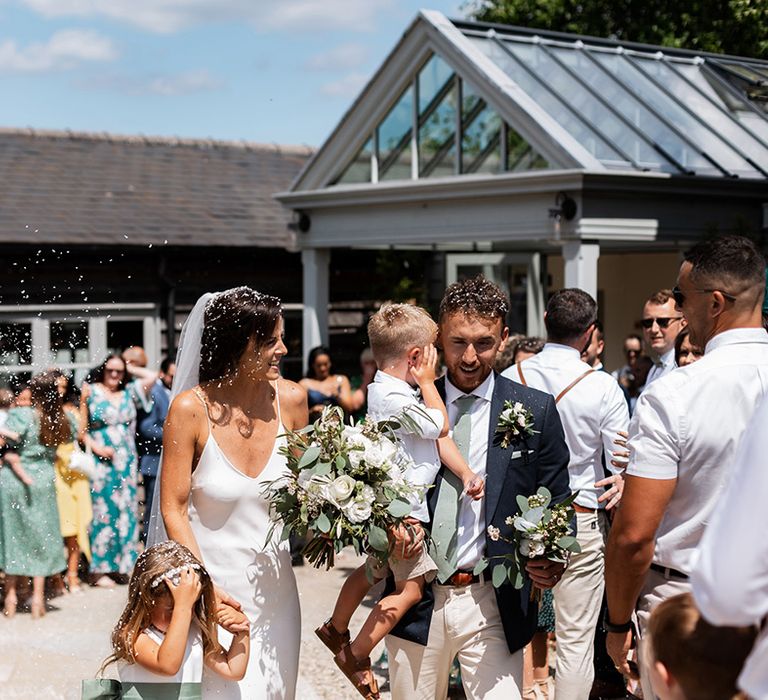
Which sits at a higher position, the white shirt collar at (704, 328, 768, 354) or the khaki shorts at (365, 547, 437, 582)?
the white shirt collar at (704, 328, 768, 354)

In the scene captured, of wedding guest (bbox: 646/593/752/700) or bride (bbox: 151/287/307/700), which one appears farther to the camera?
bride (bbox: 151/287/307/700)

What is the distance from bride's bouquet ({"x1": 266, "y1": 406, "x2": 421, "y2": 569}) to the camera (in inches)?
135

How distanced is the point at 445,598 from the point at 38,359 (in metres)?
11.2

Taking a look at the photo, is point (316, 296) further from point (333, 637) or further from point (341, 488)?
point (341, 488)

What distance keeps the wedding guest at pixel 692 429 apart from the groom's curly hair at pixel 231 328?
1417mm

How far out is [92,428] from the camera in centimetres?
872

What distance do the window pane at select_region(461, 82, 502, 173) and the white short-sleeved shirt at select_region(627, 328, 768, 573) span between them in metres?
7.07

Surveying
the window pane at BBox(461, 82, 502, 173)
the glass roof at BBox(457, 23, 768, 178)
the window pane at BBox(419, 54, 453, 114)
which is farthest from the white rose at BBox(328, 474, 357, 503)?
the window pane at BBox(419, 54, 453, 114)

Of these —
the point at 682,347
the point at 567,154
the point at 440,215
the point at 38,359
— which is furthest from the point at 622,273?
the point at 682,347

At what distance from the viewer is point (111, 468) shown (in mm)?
8797

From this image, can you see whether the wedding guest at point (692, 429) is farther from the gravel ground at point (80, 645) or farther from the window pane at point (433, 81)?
the window pane at point (433, 81)

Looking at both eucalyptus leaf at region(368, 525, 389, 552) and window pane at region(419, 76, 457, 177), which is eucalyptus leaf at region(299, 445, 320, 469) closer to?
eucalyptus leaf at region(368, 525, 389, 552)

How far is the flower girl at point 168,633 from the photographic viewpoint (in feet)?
11.1

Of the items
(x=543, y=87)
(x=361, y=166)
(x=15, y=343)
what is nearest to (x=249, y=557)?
(x=543, y=87)
